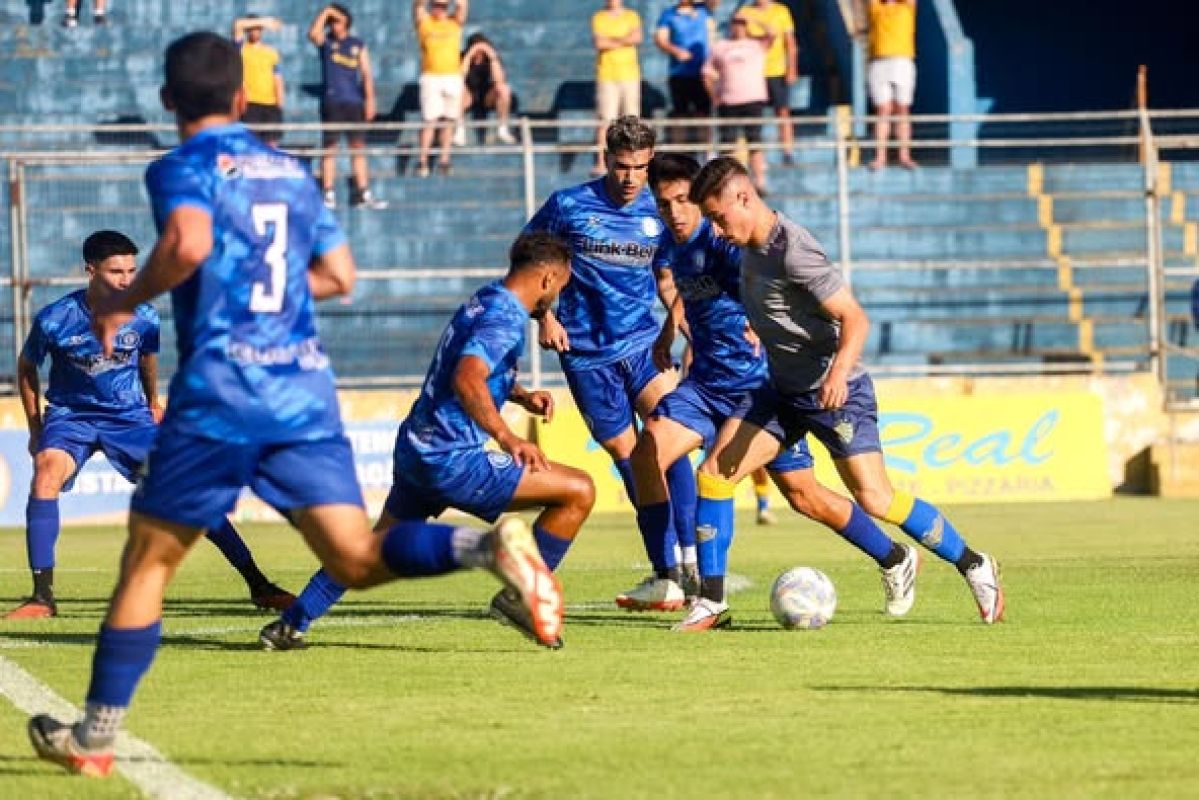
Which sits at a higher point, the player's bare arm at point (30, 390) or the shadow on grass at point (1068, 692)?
the player's bare arm at point (30, 390)

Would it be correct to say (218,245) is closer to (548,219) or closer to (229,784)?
(229,784)

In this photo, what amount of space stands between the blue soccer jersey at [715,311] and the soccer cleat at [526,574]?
5.30 meters

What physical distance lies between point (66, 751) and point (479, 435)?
3578mm

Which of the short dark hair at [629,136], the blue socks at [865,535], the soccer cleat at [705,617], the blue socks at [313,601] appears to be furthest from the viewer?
the short dark hair at [629,136]

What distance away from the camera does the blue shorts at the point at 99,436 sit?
527 inches

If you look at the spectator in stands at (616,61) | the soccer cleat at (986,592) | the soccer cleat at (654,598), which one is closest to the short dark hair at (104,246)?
the soccer cleat at (654,598)

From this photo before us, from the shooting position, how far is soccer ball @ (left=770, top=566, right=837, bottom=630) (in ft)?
36.6

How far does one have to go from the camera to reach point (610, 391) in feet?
44.2

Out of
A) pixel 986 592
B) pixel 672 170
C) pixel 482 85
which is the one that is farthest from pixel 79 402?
pixel 482 85

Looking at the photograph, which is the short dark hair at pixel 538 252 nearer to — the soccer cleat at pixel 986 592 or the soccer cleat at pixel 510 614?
the soccer cleat at pixel 510 614

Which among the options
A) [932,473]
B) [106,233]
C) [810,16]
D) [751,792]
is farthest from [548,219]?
[810,16]

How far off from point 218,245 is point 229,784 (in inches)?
61.4

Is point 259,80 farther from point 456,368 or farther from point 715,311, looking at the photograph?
point 456,368

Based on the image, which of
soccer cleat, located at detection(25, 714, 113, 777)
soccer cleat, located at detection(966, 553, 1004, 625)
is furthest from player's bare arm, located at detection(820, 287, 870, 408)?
soccer cleat, located at detection(25, 714, 113, 777)
